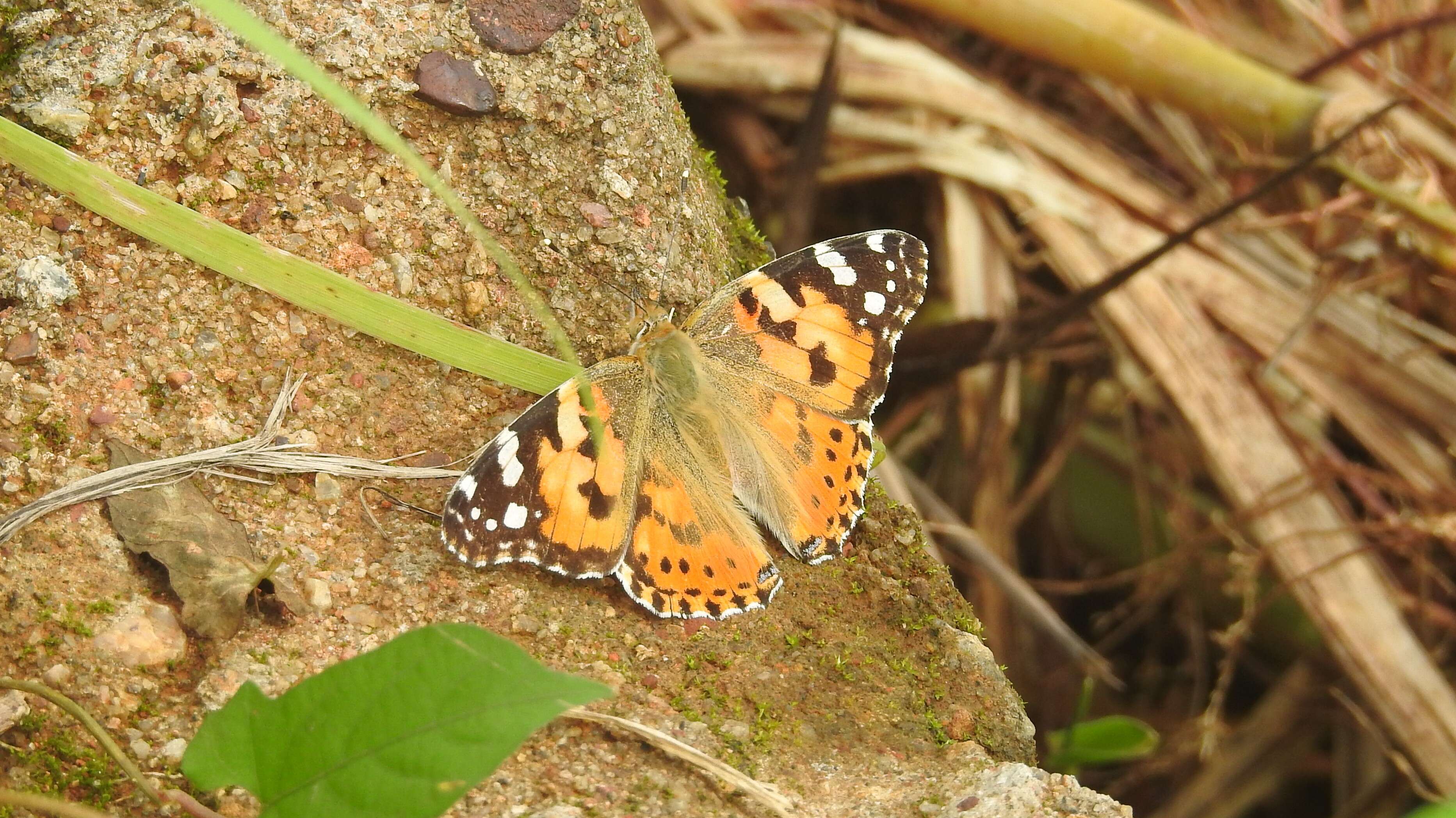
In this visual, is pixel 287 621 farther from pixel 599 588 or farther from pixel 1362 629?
pixel 1362 629

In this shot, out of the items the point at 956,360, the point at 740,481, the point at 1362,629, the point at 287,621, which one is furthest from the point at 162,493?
the point at 1362,629

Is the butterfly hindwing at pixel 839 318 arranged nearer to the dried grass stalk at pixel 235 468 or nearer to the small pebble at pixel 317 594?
the dried grass stalk at pixel 235 468

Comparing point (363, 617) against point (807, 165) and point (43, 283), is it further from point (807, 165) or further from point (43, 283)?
point (807, 165)

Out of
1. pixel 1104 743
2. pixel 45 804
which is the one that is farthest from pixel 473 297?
pixel 1104 743

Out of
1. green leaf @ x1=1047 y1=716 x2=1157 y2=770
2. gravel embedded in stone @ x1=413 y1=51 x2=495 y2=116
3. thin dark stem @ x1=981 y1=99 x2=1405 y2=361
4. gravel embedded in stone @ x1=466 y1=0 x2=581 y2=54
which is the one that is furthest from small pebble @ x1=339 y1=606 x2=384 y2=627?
thin dark stem @ x1=981 y1=99 x2=1405 y2=361

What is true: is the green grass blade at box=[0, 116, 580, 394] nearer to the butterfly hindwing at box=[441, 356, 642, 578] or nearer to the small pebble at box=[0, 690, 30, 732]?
the butterfly hindwing at box=[441, 356, 642, 578]

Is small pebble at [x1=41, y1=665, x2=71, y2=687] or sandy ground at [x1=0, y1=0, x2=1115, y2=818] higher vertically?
sandy ground at [x1=0, y1=0, x2=1115, y2=818]
